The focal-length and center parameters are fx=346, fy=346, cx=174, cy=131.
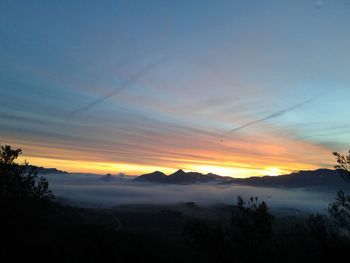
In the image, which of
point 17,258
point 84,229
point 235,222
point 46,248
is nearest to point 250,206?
point 235,222

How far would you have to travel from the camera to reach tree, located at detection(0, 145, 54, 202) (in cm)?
6369

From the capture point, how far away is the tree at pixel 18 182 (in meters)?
63.7

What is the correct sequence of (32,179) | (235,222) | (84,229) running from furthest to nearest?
(84,229)
(32,179)
(235,222)

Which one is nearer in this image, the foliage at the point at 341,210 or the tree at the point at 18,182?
the foliage at the point at 341,210

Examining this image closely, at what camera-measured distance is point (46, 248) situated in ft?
291

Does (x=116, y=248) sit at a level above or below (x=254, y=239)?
below

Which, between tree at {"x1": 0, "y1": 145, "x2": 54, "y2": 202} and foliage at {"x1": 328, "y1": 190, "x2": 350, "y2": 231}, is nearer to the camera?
foliage at {"x1": 328, "y1": 190, "x2": 350, "y2": 231}

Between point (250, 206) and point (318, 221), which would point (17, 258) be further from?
point (318, 221)

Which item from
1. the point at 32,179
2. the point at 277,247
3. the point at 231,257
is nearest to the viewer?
the point at 231,257

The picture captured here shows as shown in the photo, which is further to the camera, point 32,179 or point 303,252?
point 32,179

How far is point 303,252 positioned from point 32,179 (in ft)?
165

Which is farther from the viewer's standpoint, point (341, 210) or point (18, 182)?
point (18, 182)

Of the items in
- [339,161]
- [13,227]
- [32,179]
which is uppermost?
[339,161]

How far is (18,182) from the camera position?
214 feet
